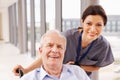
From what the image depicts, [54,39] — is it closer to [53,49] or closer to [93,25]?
[53,49]

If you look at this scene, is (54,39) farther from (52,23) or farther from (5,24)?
(5,24)

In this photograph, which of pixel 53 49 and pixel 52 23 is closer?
pixel 53 49

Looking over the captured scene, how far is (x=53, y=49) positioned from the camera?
170cm

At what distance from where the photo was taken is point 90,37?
2018 mm

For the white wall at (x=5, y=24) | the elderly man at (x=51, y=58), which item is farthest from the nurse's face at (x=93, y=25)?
the white wall at (x=5, y=24)

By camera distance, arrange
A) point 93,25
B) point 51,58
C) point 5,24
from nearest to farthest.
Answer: point 51,58 → point 93,25 → point 5,24

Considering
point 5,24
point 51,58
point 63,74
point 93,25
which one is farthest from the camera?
point 5,24

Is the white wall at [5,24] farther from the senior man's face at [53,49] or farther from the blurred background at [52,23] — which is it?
the senior man's face at [53,49]

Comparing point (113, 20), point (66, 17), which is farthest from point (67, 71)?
point (66, 17)

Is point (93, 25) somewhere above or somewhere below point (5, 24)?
above

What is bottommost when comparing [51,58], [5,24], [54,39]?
[5,24]

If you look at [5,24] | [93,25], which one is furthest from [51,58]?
[5,24]

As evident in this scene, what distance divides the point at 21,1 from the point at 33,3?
1.83 meters

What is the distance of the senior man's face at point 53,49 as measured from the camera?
66.8 inches
